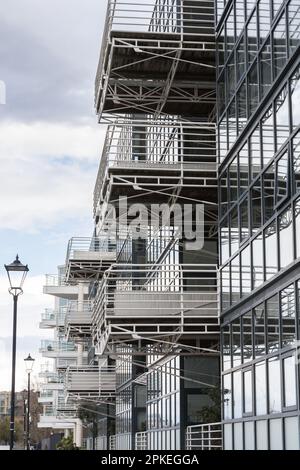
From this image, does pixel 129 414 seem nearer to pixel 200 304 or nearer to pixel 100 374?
pixel 100 374

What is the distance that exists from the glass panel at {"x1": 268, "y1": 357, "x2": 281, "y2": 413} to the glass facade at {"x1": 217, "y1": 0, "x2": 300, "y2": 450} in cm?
2

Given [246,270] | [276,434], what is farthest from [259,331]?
[276,434]

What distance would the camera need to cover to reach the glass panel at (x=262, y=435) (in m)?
20.9

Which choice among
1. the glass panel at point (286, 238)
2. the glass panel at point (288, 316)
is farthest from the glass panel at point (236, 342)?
the glass panel at point (286, 238)

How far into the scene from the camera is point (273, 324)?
21.2 metres

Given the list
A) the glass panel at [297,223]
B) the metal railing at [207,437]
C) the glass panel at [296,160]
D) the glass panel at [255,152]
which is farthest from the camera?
the metal railing at [207,437]

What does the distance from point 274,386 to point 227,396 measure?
459 centimetres

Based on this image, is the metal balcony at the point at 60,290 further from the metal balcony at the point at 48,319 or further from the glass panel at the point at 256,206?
the glass panel at the point at 256,206

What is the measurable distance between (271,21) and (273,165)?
121 inches

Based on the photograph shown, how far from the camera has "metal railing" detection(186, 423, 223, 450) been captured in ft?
84.8

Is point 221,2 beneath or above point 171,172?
above

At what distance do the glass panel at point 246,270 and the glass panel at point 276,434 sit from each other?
12.7 ft
